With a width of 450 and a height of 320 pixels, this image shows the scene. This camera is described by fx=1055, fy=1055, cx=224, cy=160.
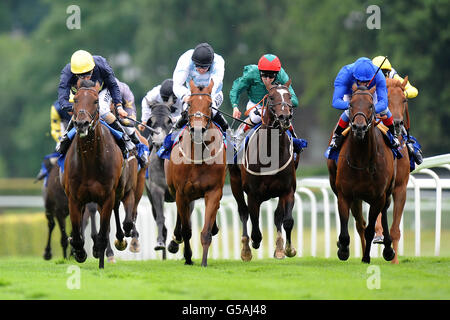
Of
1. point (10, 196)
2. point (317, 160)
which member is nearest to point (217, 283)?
point (10, 196)

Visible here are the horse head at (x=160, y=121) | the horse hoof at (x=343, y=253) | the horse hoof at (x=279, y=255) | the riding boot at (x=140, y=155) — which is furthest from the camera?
the horse head at (x=160, y=121)

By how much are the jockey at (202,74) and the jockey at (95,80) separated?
62cm

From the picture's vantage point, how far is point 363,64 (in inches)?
416

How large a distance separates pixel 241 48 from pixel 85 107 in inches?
1166

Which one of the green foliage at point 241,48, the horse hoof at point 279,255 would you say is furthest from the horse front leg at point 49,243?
the green foliage at point 241,48

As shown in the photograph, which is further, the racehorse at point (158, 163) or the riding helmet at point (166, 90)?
the riding helmet at point (166, 90)

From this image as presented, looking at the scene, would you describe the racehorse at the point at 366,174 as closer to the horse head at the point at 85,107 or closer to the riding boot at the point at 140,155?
the horse head at the point at 85,107

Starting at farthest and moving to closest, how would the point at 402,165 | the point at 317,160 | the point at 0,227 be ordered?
1. the point at 317,160
2. the point at 0,227
3. the point at 402,165

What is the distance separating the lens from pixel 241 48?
3916 centimetres

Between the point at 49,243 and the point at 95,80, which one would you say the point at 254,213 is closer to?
the point at 95,80

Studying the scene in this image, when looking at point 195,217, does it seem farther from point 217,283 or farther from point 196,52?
point 217,283

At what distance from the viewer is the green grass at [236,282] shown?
832 cm
